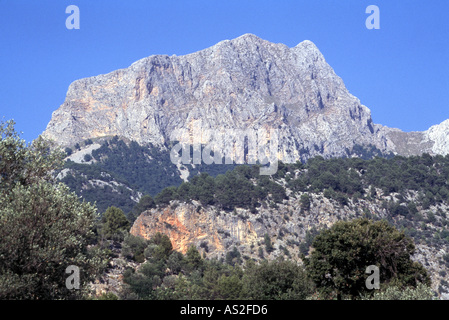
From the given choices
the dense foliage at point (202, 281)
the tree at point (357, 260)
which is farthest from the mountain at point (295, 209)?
the tree at point (357, 260)

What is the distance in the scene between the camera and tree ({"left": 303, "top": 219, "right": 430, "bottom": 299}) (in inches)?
1591

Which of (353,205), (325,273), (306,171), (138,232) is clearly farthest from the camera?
(306,171)

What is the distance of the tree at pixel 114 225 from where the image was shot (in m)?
73.2

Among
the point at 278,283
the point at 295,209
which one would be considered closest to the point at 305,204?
the point at 295,209

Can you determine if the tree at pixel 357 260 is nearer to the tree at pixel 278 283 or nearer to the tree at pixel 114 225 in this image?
the tree at pixel 278 283

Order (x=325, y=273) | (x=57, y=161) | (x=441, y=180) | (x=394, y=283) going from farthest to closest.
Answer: (x=441, y=180) → (x=325, y=273) → (x=394, y=283) → (x=57, y=161)

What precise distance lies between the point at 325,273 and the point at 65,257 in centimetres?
2251

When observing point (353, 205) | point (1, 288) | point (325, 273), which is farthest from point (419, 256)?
point (1, 288)

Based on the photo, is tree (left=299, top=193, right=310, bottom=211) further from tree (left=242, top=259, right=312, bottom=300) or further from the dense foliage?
tree (left=242, top=259, right=312, bottom=300)

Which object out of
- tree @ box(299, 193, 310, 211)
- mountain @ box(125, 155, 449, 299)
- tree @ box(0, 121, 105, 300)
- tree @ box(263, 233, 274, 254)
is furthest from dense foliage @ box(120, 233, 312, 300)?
tree @ box(299, 193, 310, 211)

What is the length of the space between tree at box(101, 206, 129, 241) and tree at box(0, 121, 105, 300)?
143 ft

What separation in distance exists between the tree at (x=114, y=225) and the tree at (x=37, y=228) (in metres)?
43.6

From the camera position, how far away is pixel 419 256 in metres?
92.8
